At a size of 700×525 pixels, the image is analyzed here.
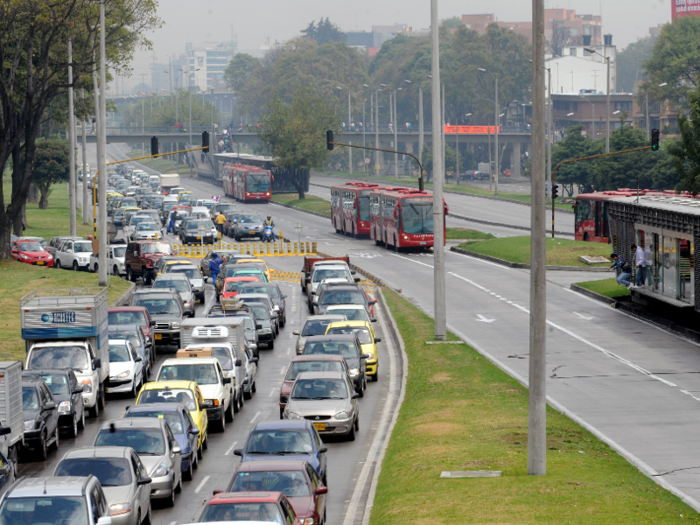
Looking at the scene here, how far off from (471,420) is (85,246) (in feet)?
125

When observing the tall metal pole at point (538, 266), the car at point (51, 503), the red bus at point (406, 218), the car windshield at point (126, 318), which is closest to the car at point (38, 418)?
the car at point (51, 503)

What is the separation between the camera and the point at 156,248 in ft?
180

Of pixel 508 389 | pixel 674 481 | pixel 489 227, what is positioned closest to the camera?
pixel 674 481

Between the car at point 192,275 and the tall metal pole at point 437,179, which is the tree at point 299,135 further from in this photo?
the tall metal pole at point 437,179

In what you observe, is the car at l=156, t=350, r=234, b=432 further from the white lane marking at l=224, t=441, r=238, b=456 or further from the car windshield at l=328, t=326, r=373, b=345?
the car windshield at l=328, t=326, r=373, b=345

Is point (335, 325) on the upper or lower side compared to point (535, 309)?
lower

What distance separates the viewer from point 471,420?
24219 millimetres

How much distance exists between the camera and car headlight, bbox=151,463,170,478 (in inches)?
715

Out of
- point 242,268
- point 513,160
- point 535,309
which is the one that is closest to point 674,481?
point 535,309

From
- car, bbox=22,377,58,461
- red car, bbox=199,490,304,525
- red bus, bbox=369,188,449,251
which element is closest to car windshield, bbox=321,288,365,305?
car, bbox=22,377,58,461

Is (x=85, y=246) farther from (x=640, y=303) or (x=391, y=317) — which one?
(x=640, y=303)

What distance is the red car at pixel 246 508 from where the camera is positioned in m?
13.6

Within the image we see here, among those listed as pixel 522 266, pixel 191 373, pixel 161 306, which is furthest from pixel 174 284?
pixel 522 266

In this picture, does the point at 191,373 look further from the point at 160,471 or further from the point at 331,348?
the point at 160,471
